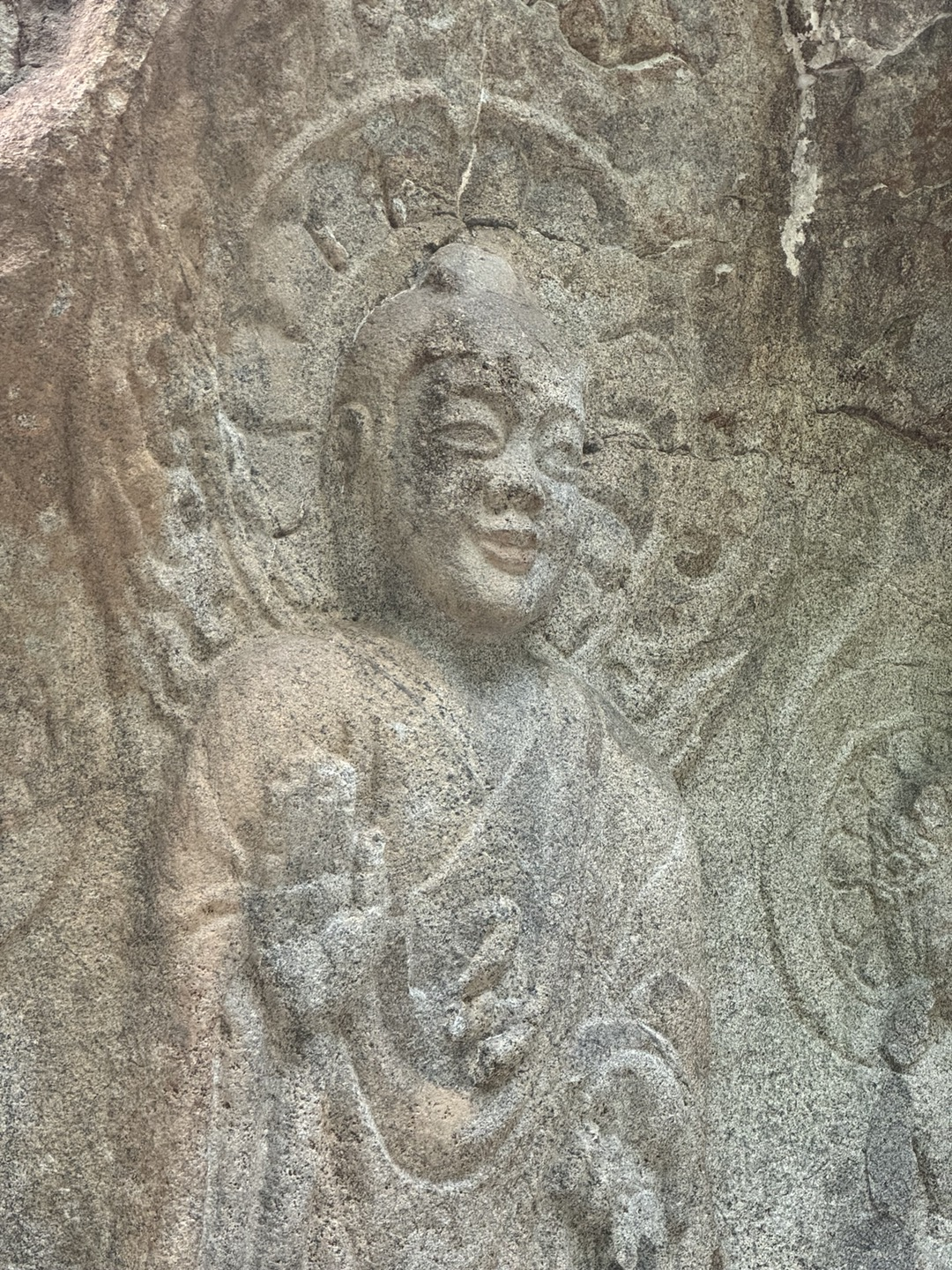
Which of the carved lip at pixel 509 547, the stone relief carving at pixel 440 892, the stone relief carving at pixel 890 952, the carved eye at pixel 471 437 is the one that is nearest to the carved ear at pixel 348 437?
the stone relief carving at pixel 440 892

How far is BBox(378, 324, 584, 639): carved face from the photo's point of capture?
239 cm

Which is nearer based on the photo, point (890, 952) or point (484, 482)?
point (484, 482)

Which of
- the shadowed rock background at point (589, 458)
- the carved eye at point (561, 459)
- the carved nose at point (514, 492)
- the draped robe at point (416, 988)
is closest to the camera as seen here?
the draped robe at point (416, 988)

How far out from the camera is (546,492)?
8.07 feet

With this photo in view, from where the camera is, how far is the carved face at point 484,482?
239 centimetres

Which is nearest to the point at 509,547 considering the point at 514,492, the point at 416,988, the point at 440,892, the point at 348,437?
the point at 514,492

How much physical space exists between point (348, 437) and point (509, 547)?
0.34 metres

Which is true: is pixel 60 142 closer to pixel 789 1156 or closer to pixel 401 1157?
pixel 401 1157

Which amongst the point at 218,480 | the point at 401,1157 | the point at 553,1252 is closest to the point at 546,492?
the point at 218,480

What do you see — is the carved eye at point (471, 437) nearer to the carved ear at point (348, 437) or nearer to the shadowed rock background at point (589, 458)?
the carved ear at point (348, 437)

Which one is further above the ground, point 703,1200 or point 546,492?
point 546,492

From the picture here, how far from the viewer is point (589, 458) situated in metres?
2.76

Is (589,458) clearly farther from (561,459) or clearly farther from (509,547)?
(509,547)

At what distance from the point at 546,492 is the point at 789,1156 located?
1365 mm
